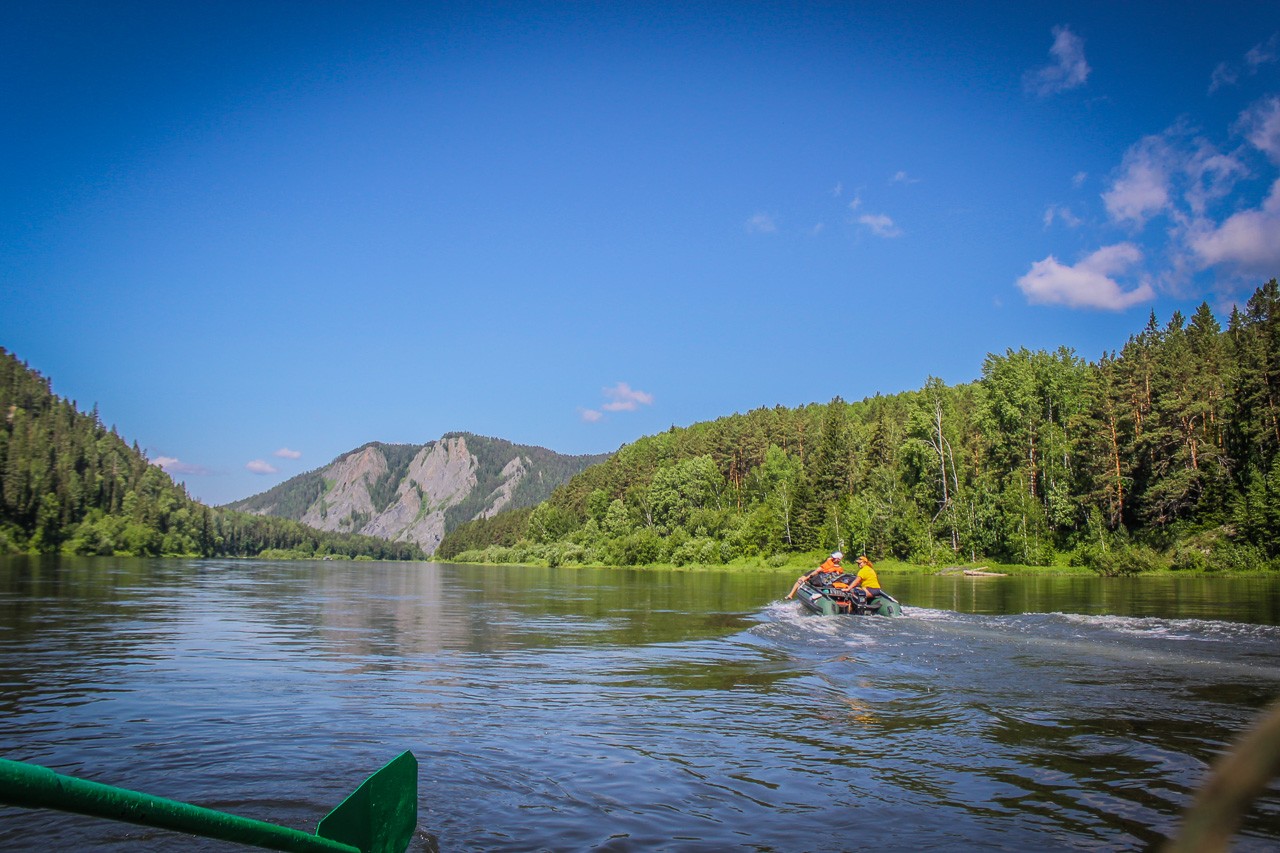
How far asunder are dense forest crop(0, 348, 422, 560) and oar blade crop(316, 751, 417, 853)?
151327 millimetres

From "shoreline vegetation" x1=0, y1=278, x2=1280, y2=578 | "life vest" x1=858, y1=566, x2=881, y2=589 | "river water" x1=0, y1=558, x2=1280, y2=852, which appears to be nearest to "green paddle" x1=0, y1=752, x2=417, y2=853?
"river water" x1=0, y1=558, x2=1280, y2=852

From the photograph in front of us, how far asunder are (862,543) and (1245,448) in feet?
107

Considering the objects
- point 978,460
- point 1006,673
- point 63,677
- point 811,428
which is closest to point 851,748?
point 1006,673

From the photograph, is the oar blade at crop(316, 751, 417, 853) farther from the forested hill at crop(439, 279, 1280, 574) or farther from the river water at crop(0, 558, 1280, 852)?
the forested hill at crop(439, 279, 1280, 574)

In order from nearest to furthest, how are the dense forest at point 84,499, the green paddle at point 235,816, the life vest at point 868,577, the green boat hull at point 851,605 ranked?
the green paddle at point 235,816, the green boat hull at point 851,605, the life vest at point 868,577, the dense forest at point 84,499

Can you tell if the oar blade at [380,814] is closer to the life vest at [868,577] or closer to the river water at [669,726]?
the river water at [669,726]

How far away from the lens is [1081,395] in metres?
79.3

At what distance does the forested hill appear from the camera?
196 ft

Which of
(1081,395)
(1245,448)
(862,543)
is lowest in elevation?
(862,543)

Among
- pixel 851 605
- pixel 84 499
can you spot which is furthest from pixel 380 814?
pixel 84 499

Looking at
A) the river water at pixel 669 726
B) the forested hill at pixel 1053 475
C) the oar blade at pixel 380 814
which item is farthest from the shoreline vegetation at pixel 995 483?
the oar blade at pixel 380 814

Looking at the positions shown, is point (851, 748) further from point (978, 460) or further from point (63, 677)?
point (978, 460)

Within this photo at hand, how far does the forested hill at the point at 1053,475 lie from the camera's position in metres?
59.6

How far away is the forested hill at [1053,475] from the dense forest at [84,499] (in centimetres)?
8378
